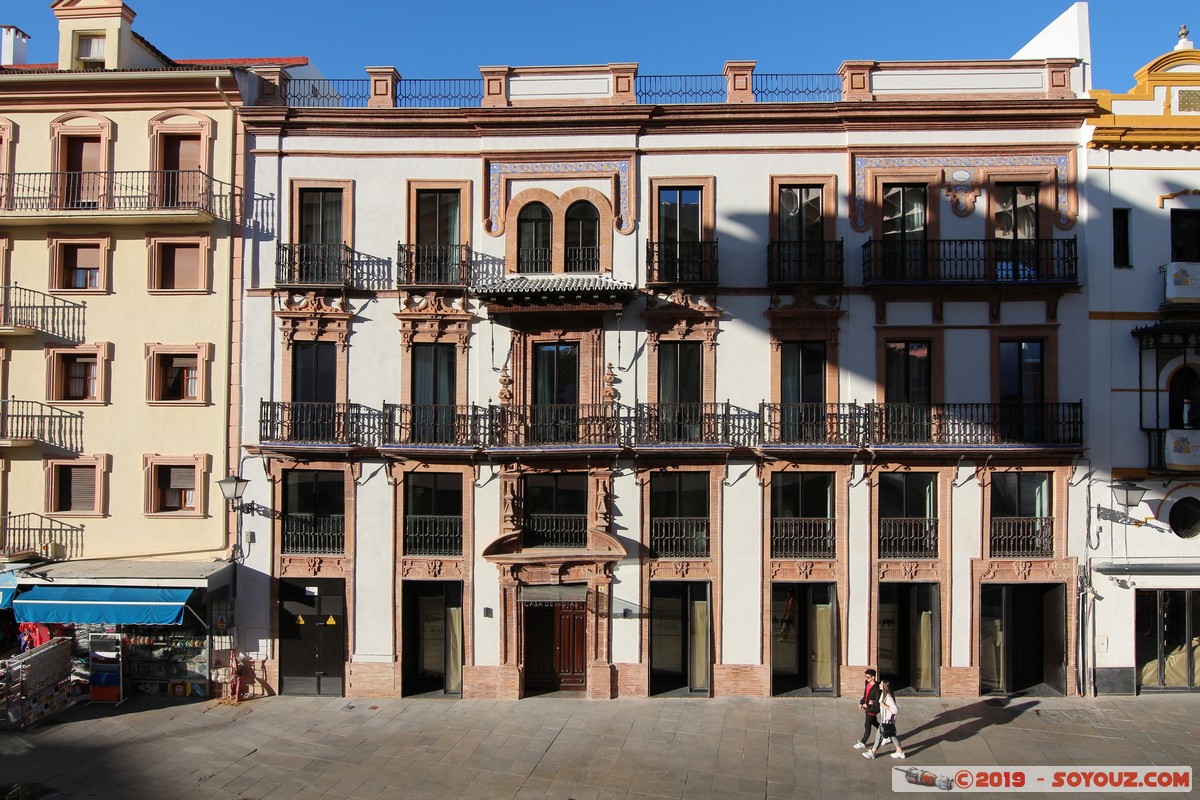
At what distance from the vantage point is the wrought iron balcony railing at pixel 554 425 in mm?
18977

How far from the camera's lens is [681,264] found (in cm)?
1914

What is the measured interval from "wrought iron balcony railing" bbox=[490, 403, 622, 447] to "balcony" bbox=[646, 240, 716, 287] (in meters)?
3.28

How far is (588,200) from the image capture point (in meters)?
19.5

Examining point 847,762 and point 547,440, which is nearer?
point 847,762

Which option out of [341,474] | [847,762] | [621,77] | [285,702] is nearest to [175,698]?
[285,702]

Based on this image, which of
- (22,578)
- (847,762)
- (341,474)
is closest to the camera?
(847,762)

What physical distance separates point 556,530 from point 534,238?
7.10m

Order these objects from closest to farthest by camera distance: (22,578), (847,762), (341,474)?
1. (847,762)
2. (22,578)
3. (341,474)

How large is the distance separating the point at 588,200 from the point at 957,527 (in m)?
11.7

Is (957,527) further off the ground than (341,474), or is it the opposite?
(341,474)

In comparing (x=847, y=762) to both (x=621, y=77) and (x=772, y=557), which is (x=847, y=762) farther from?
(x=621, y=77)

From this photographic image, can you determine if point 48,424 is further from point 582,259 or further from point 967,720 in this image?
point 967,720

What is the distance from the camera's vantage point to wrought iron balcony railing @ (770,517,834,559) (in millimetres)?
19078

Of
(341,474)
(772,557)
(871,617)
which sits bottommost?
(871,617)
